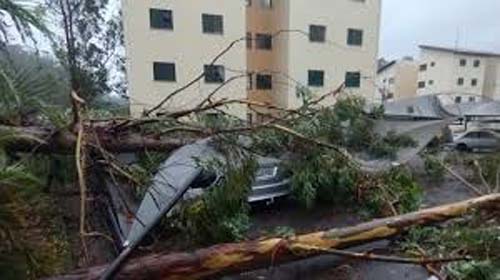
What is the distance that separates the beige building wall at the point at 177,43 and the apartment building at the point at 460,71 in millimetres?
22920

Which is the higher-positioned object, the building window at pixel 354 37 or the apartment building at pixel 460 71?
the building window at pixel 354 37

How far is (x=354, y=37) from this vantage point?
66.9 feet

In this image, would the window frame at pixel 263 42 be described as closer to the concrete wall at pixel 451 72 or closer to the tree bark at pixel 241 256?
the tree bark at pixel 241 256

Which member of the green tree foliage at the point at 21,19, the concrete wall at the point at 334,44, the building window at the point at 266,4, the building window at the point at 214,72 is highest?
the building window at the point at 266,4

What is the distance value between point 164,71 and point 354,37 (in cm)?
912

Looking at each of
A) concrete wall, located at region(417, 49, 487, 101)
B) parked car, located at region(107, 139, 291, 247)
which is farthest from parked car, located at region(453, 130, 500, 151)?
concrete wall, located at region(417, 49, 487, 101)

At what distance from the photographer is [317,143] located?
502 centimetres

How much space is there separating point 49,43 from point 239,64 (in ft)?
51.5

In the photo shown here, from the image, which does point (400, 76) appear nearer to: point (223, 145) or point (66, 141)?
point (223, 145)

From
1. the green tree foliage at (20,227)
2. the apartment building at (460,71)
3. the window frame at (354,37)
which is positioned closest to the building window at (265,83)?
the window frame at (354,37)

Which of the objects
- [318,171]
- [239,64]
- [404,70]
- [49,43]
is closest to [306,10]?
[239,64]

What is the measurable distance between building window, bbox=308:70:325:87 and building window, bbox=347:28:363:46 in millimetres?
2111

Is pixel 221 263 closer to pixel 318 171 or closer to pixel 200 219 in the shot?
pixel 200 219

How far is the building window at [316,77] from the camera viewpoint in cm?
1986
